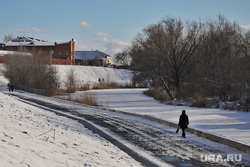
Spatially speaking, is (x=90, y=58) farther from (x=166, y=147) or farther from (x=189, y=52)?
(x=166, y=147)

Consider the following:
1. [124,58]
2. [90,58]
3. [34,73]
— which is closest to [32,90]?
[34,73]

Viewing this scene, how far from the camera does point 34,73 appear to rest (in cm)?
5397

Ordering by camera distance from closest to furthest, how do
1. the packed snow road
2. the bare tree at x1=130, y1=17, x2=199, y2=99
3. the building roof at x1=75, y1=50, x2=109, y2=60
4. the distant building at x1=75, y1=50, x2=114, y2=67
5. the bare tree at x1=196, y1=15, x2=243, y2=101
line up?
the packed snow road < the bare tree at x1=196, y1=15, x2=243, y2=101 < the bare tree at x1=130, y1=17, x2=199, y2=99 < the distant building at x1=75, y1=50, x2=114, y2=67 < the building roof at x1=75, y1=50, x2=109, y2=60

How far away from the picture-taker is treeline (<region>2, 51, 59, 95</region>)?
53.2 m

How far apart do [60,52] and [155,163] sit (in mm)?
103594

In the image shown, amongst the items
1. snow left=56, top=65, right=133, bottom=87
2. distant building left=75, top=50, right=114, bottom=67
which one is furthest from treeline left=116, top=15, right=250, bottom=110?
distant building left=75, top=50, right=114, bottom=67

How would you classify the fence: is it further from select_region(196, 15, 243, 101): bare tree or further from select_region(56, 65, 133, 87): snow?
select_region(56, 65, 133, 87): snow

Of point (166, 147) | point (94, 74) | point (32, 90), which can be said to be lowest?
point (166, 147)

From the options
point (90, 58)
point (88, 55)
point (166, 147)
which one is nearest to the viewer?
point (166, 147)

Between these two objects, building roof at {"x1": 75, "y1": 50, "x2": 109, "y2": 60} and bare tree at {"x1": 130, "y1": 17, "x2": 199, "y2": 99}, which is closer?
bare tree at {"x1": 130, "y1": 17, "x2": 199, "y2": 99}

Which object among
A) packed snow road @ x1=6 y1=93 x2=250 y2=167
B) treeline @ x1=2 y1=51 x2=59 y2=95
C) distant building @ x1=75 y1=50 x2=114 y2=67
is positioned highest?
distant building @ x1=75 y1=50 x2=114 y2=67

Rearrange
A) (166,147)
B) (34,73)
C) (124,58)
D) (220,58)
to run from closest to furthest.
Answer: (166,147)
(220,58)
(34,73)
(124,58)

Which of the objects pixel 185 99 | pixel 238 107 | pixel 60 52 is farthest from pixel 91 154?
pixel 60 52

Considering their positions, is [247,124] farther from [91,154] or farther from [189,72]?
[189,72]
